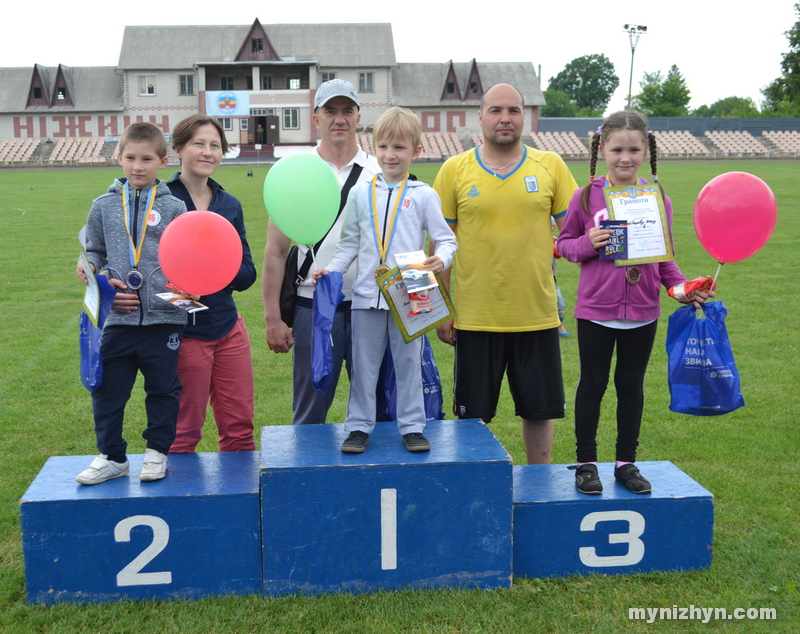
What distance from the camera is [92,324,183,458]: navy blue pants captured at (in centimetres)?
325

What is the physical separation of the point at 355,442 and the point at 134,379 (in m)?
0.96

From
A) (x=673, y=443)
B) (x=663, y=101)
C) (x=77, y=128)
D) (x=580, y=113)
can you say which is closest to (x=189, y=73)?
(x=77, y=128)

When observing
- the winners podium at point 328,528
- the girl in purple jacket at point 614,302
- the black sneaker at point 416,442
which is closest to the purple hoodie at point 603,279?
the girl in purple jacket at point 614,302

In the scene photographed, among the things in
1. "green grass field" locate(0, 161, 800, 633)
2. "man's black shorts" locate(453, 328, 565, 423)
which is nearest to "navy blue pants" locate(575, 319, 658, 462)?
"man's black shorts" locate(453, 328, 565, 423)

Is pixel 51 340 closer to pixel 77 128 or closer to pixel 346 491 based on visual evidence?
pixel 346 491

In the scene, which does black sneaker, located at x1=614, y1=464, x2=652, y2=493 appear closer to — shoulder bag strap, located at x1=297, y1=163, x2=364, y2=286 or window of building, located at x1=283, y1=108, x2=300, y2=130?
shoulder bag strap, located at x1=297, y1=163, x2=364, y2=286

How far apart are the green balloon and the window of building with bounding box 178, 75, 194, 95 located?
52.7m

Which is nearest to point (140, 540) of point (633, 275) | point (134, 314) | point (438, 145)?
point (134, 314)

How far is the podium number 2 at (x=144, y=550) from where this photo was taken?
10.0 feet

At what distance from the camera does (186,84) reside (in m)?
52.1

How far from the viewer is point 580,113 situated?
84.1 metres

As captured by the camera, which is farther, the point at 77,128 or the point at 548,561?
the point at 77,128

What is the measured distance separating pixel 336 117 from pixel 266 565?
6.57 ft

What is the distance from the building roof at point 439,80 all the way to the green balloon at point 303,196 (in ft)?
171
